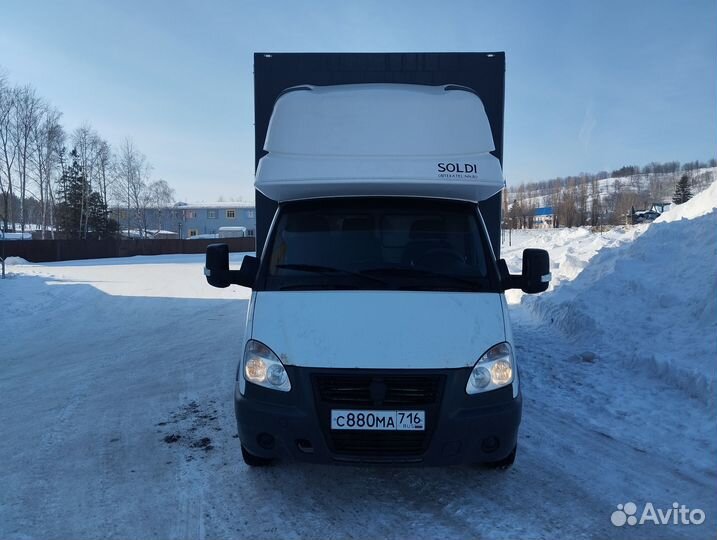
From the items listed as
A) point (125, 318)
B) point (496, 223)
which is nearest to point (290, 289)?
point (496, 223)

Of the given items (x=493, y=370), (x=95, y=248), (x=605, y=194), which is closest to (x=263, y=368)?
(x=493, y=370)

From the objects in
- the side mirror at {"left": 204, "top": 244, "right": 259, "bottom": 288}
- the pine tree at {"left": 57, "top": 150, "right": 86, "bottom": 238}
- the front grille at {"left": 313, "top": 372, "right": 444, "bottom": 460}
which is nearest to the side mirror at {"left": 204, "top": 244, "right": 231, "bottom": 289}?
the side mirror at {"left": 204, "top": 244, "right": 259, "bottom": 288}

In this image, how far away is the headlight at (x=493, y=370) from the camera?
3.15 metres

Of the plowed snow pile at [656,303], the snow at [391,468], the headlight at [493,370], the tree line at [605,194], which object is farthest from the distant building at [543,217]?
the headlight at [493,370]

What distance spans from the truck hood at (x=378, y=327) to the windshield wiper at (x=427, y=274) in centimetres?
13

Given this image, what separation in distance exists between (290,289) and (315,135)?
4.60ft

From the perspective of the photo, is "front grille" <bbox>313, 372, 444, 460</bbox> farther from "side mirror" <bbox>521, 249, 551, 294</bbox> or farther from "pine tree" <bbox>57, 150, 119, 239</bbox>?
"pine tree" <bbox>57, 150, 119, 239</bbox>

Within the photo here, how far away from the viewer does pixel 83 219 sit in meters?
51.3

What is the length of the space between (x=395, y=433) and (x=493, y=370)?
2.49 feet

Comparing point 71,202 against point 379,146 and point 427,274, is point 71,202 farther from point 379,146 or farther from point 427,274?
point 427,274

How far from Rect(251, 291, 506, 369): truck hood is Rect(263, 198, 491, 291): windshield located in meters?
0.14

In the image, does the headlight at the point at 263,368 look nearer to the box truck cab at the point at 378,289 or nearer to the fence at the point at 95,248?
the box truck cab at the point at 378,289

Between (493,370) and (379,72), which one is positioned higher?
(379,72)

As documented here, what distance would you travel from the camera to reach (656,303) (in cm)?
761
